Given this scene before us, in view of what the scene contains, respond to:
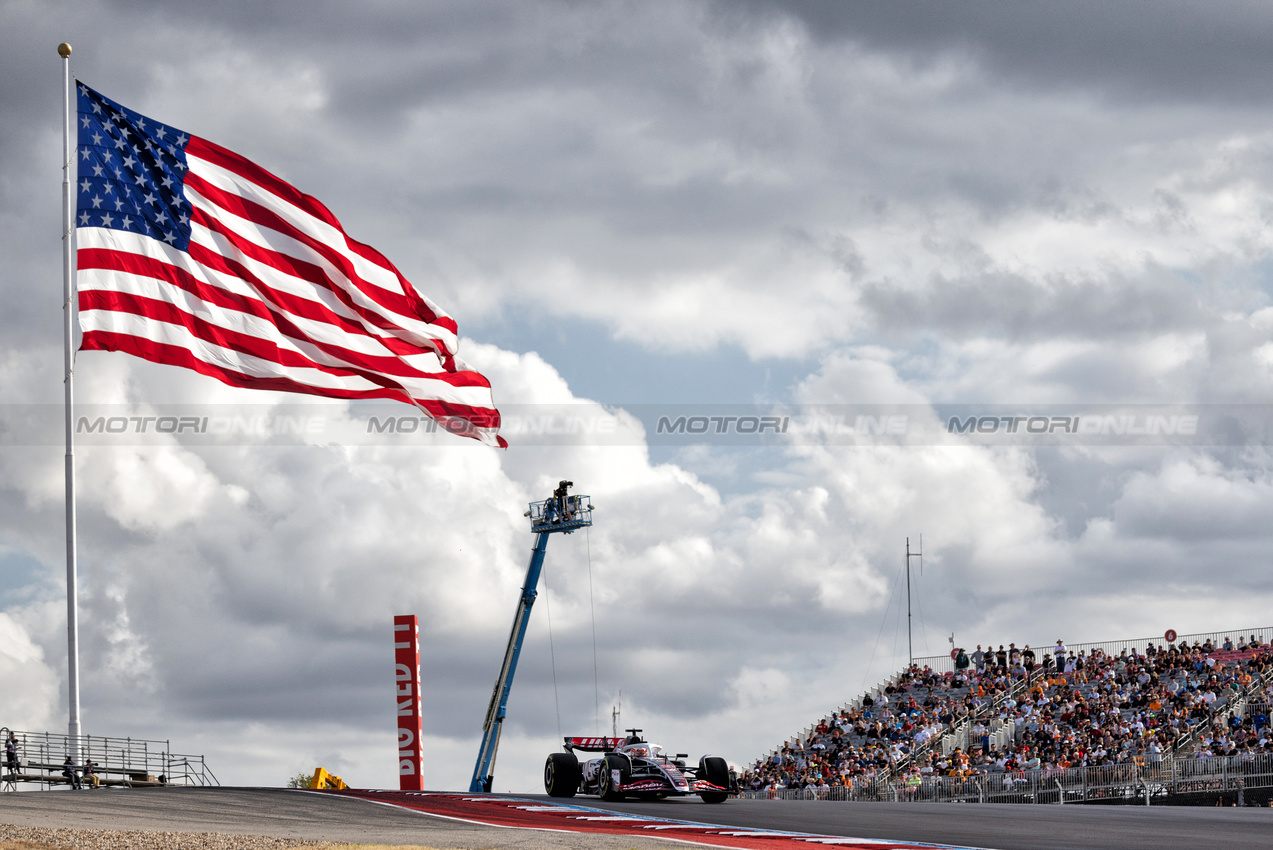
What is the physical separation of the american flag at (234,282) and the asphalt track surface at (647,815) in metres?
6.21

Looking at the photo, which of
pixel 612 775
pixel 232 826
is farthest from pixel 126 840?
pixel 612 775

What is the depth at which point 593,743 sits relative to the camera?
3189cm

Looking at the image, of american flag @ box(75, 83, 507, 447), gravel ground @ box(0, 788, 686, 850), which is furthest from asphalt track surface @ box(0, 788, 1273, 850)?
american flag @ box(75, 83, 507, 447)

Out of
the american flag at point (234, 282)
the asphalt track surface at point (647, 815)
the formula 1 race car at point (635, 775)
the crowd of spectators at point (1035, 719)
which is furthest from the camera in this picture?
the crowd of spectators at point (1035, 719)

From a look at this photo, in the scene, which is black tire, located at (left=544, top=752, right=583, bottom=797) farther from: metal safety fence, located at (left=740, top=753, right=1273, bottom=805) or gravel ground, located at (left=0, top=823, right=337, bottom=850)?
gravel ground, located at (left=0, top=823, right=337, bottom=850)

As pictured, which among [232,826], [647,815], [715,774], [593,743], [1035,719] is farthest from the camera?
[1035,719]

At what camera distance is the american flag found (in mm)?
19484

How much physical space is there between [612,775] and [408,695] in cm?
1154

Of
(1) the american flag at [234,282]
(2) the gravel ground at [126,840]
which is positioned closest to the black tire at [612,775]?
(1) the american flag at [234,282]

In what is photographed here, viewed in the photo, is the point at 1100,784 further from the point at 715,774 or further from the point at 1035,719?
the point at 715,774

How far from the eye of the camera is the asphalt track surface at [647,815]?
18719 mm

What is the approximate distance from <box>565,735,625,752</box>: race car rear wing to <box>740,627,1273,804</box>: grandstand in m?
12.3

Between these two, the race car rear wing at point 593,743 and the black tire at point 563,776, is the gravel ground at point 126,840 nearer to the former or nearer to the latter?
the black tire at point 563,776

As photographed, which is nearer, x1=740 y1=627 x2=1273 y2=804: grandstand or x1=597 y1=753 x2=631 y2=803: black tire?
x1=597 y1=753 x2=631 y2=803: black tire
